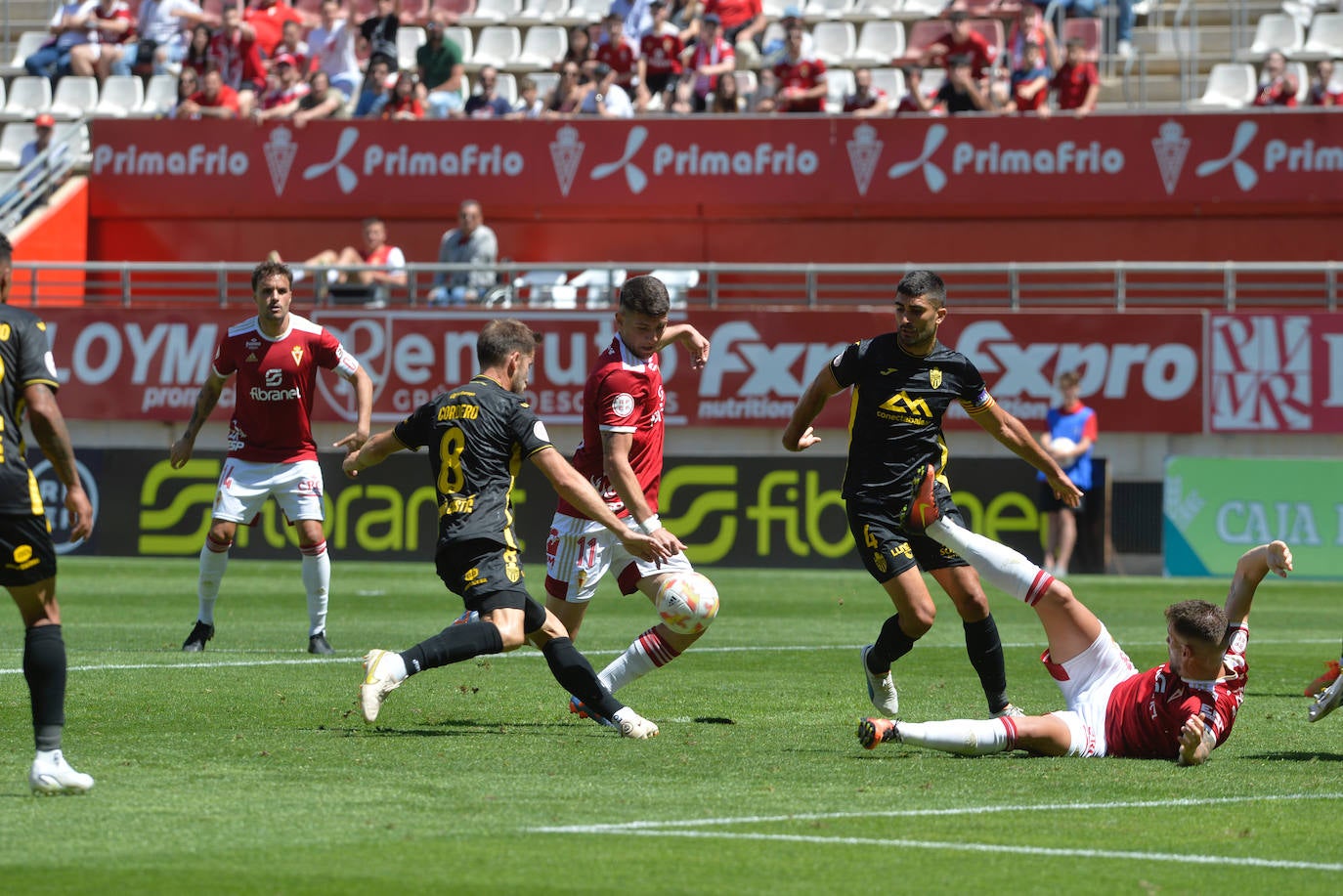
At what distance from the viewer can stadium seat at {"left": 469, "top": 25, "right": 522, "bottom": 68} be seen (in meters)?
29.7

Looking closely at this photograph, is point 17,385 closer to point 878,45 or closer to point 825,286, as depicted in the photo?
point 825,286

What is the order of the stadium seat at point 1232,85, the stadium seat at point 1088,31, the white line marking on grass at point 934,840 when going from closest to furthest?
the white line marking on grass at point 934,840
the stadium seat at point 1232,85
the stadium seat at point 1088,31

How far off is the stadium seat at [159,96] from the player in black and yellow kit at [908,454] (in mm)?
22186

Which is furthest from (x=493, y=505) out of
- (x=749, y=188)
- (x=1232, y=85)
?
(x=1232, y=85)

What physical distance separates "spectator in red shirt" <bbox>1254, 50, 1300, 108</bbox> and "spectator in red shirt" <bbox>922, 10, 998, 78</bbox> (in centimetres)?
358

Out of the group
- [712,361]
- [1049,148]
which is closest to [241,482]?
[712,361]

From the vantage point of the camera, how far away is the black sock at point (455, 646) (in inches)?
320

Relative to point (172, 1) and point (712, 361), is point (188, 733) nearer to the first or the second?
point (712, 361)

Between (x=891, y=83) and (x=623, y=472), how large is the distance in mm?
19722

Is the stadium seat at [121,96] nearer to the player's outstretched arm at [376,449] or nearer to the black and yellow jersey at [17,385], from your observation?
the player's outstretched arm at [376,449]

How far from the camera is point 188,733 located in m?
8.56

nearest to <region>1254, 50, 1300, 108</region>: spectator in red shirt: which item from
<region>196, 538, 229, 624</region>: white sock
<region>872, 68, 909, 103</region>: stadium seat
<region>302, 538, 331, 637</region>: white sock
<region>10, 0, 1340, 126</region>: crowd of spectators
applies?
<region>10, 0, 1340, 126</region>: crowd of spectators

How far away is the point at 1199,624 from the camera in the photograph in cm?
762

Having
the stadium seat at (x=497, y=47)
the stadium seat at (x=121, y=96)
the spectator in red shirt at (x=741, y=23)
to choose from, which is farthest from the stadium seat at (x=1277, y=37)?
the stadium seat at (x=121, y=96)
